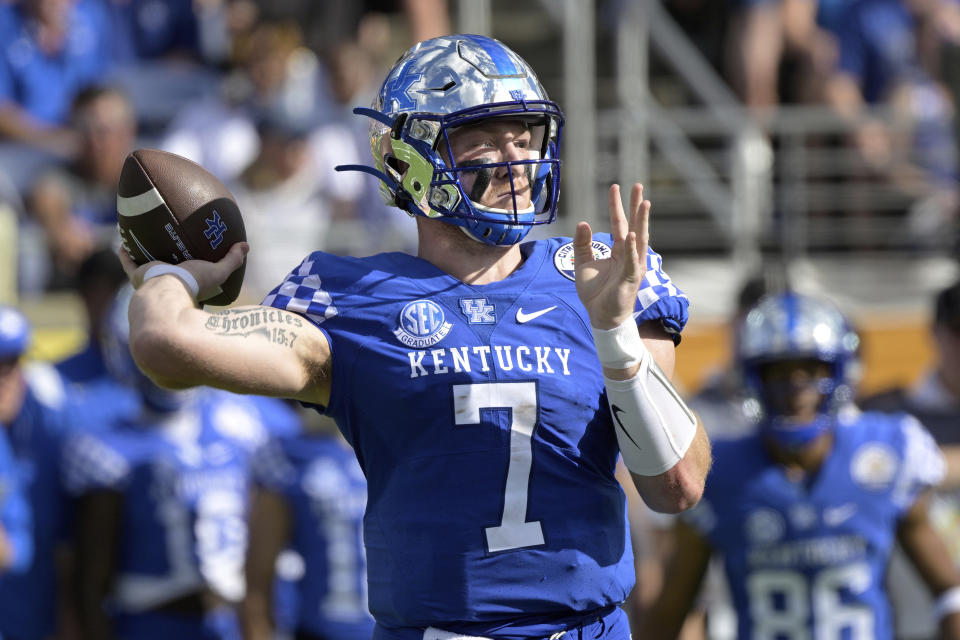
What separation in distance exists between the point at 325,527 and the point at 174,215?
281 cm

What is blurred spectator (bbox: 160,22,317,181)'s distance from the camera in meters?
7.73

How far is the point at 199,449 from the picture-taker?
224 inches

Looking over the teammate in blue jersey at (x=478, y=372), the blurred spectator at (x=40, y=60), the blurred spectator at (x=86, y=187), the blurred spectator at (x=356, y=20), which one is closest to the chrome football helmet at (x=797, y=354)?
the teammate in blue jersey at (x=478, y=372)

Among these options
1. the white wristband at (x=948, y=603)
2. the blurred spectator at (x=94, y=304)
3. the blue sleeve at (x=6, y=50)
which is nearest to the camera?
the white wristband at (x=948, y=603)

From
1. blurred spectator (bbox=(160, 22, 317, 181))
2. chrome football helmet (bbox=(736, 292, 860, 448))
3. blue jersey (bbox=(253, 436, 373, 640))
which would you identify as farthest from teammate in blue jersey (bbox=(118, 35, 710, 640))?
blurred spectator (bbox=(160, 22, 317, 181))

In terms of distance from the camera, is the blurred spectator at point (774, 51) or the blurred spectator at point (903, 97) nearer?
the blurred spectator at point (903, 97)

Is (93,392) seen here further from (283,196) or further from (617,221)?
(617,221)

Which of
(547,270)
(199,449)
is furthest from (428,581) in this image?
(199,449)

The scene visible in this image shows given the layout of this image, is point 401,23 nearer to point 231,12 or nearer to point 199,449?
point 231,12

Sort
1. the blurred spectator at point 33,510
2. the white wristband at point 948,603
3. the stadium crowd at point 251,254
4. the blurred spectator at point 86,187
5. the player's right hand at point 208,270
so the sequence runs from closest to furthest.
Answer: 1. the player's right hand at point 208,270
2. the white wristband at point 948,603
3. the stadium crowd at point 251,254
4. the blurred spectator at point 33,510
5. the blurred spectator at point 86,187

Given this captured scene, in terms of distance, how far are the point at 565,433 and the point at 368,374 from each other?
376 millimetres

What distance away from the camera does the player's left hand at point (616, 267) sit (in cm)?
247

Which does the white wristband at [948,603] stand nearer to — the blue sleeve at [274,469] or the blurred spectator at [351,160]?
the blue sleeve at [274,469]

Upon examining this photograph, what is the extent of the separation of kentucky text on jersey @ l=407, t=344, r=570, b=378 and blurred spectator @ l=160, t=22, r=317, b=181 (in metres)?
5.28
